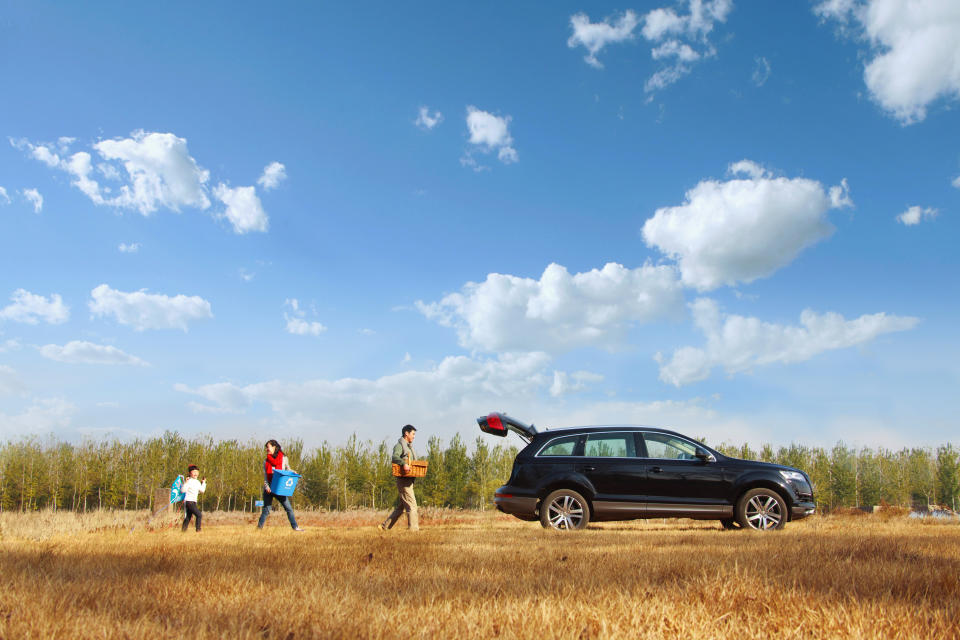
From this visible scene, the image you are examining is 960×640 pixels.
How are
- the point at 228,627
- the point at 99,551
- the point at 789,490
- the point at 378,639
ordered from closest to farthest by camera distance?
the point at 378,639
the point at 228,627
the point at 99,551
the point at 789,490

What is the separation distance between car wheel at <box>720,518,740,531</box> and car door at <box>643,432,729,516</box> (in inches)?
12.1

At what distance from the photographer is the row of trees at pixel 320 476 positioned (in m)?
53.0

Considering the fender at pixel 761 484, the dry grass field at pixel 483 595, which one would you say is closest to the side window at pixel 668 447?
the fender at pixel 761 484

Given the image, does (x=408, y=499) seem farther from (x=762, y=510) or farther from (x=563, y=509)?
(x=762, y=510)

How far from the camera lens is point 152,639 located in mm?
2768

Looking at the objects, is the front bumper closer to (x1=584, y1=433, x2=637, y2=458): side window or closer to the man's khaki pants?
(x1=584, y1=433, x2=637, y2=458): side window

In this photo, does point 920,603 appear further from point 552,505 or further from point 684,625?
point 552,505

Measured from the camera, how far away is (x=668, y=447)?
38.5ft

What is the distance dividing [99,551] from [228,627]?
457 cm

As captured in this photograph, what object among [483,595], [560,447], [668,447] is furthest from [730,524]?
[483,595]

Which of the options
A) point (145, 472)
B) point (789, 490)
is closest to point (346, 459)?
point (145, 472)

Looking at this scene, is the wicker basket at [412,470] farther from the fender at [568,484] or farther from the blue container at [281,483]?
the blue container at [281,483]

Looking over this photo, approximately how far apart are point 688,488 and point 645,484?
76 cm

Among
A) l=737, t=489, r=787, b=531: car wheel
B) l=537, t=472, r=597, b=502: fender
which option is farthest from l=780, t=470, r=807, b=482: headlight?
l=537, t=472, r=597, b=502: fender
